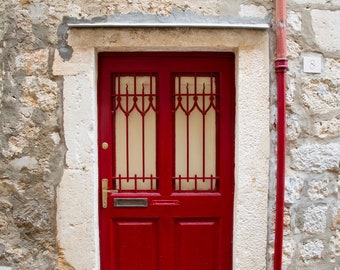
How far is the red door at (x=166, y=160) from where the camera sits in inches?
113

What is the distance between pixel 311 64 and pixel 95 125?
1.56 meters

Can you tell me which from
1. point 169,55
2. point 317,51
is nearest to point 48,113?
point 169,55

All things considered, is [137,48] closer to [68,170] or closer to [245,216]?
[68,170]

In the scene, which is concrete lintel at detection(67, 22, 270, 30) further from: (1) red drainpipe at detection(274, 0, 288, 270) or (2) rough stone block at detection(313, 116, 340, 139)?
(2) rough stone block at detection(313, 116, 340, 139)

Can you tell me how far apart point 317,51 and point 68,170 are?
1.91m

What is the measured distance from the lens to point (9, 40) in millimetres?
2717

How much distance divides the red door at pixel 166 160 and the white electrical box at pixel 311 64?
50 cm

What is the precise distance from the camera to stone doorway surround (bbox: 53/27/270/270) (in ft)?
8.87

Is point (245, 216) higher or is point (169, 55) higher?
point (169, 55)

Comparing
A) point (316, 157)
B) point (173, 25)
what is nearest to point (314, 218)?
point (316, 157)

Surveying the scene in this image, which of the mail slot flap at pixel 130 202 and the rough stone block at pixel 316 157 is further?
the mail slot flap at pixel 130 202

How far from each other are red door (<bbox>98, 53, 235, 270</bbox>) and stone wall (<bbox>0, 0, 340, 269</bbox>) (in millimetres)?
318

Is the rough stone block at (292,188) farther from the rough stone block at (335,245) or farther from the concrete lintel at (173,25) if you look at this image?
the concrete lintel at (173,25)

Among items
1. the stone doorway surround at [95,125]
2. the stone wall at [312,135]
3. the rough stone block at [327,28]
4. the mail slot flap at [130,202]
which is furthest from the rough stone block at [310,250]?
the rough stone block at [327,28]
